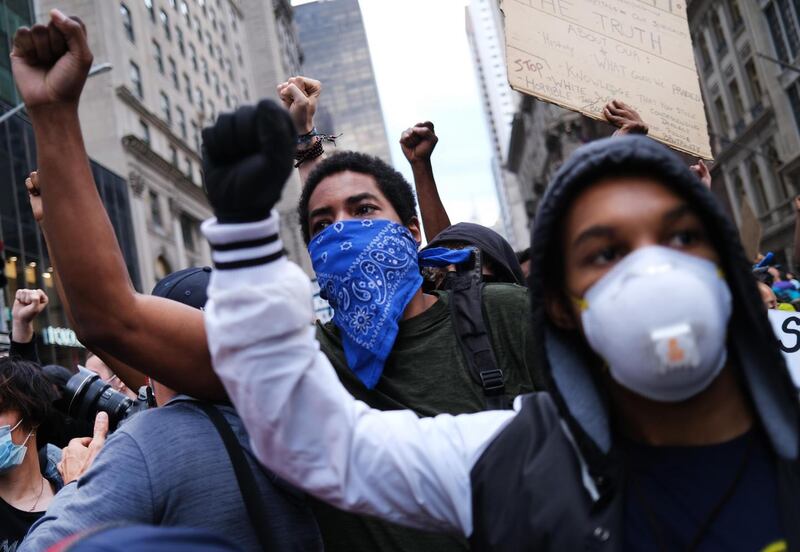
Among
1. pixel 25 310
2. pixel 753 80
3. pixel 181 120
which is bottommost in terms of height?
pixel 25 310

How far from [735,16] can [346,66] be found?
108 metres

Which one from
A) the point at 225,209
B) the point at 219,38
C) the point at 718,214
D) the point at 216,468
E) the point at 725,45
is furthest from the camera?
the point at 219,38

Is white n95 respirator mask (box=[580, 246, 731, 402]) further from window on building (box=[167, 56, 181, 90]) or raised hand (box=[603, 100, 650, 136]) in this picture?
window on building (box=[167, 56, 181, 90])

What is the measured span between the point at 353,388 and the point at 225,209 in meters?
1.07

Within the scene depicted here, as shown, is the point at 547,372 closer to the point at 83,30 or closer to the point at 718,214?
the point at 718,214

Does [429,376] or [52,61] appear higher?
[52,61]

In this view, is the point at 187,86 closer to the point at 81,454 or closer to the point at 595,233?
the point at 81,454

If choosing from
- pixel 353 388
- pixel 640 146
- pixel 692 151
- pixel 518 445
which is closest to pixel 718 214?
pixel 640 146

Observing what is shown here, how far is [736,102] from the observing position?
30.6m

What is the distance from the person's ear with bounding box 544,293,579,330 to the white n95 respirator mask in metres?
0.19

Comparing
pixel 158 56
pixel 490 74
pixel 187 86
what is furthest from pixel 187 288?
pixel 490 74

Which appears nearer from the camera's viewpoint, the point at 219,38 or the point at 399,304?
the point at 399,304

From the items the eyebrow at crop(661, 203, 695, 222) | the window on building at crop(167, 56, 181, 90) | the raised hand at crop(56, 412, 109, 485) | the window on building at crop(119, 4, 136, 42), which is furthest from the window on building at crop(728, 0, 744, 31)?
the eyebrow at crop(661, 203, 695, 222)

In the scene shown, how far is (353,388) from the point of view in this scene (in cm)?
230
